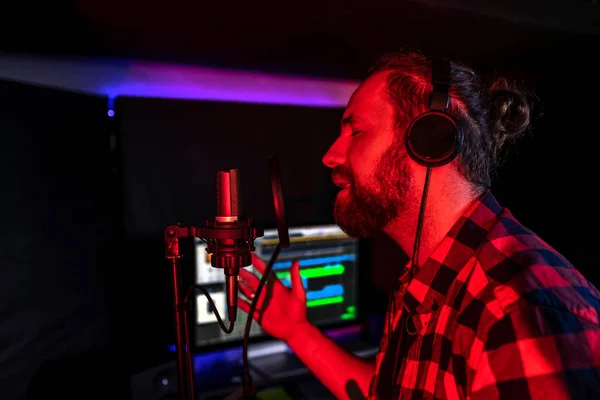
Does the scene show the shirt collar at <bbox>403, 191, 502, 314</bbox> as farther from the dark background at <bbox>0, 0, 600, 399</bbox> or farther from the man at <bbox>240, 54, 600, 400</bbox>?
the dark background at <bbox>0, 0, 600, 399</bbox>

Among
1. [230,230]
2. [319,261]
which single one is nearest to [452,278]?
[230,230]

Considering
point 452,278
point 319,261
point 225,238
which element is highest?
point 225,238

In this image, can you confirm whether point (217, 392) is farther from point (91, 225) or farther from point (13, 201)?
point (13, 201)

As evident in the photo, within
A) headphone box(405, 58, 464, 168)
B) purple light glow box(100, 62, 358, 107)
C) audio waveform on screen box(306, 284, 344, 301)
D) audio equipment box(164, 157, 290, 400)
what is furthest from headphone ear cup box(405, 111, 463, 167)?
purple light glow box(100, 62, 358, 107)

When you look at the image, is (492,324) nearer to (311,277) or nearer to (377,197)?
(377,197)

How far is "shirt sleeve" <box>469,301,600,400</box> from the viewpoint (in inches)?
26.3

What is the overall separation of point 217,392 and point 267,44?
1163 millimetres

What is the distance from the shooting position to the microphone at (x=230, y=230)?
83cm

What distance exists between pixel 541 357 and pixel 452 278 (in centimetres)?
29

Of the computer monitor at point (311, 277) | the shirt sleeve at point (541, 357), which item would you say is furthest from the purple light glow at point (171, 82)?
the shirt sleeve at point (541, 357)

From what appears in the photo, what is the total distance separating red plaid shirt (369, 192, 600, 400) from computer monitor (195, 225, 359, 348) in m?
0.67

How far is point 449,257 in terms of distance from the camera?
970 mm

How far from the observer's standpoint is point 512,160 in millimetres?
2082

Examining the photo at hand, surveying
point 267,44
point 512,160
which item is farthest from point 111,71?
point 512,160
